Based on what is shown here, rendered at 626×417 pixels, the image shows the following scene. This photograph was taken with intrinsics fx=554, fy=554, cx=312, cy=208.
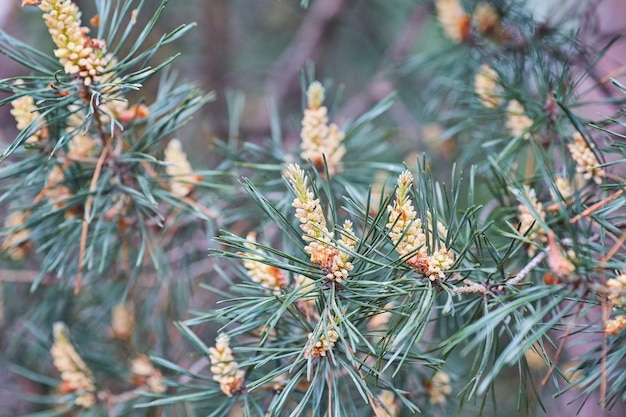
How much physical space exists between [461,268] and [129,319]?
56cm

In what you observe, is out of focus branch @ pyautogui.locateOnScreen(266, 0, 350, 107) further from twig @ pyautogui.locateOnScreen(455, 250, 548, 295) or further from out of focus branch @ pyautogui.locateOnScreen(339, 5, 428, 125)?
twig @ pyautogui.locateOnScreen(455, 250, 548, 295)

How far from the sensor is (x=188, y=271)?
74 cm

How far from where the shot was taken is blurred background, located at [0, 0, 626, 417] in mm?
1035

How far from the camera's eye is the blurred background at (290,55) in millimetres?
1035

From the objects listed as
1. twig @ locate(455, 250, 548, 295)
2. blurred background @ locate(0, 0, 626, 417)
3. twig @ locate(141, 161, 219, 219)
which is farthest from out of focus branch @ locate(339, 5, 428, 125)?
twig @ locate(455, 250, 548, 295)

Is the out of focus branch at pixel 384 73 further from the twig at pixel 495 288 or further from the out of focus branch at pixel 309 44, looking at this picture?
the twig at pixel 495 288

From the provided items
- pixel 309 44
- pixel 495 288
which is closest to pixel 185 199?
pixel 495 288

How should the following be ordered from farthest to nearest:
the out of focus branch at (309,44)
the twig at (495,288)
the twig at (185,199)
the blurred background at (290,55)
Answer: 1. the out of focus branch at (309,44)
2. the blurred background at (290,55)
3. the twig at (185,199)
4. the twig at (495,288)

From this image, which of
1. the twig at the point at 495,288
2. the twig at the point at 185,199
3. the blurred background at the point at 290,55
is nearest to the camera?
the twig at the point at 495,288

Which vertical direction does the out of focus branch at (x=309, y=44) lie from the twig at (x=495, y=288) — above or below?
above

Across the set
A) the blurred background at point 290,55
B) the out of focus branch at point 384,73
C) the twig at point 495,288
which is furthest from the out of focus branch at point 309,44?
the twig at point 495,288

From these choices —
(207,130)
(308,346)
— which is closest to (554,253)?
(308,346)

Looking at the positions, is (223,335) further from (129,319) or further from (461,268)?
(129,319)

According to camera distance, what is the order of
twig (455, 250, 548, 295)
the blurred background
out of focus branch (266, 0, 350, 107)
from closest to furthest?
1. twig (455, 250, 548, 295)
2. the blurred background
3. out of focus branch (266, 0, 350, 107)
